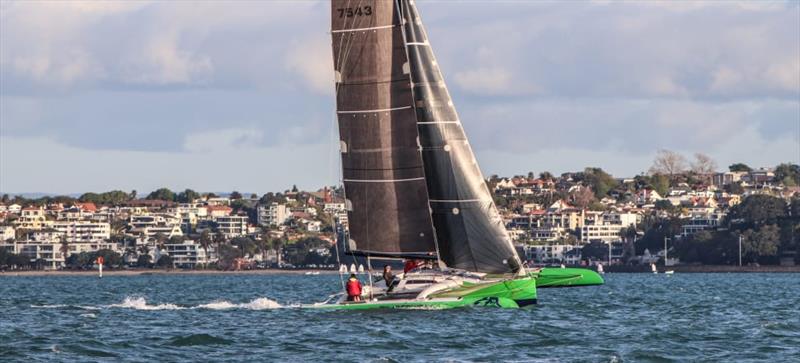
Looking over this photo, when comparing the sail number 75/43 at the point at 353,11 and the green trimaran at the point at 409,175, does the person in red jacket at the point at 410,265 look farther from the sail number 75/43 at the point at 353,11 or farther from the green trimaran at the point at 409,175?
the sail number 75/43 at the point at 353,11

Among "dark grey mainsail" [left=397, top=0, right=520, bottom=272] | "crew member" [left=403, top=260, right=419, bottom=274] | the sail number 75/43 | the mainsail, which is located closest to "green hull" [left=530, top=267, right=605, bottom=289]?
"dark grey mainsail" [left=397, top=0, right=520, bottom=272]

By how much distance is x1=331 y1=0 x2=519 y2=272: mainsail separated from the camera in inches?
1799

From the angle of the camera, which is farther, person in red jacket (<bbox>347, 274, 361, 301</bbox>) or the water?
person in red jacket (<bbox>347, 274, 361, 301</bbox>)

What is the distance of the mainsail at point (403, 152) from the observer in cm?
4569

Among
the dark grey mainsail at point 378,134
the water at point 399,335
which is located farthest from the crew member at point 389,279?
the water at point 399,335

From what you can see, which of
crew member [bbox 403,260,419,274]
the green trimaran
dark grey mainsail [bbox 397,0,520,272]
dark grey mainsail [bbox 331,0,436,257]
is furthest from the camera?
crew member [bbox 403,260,419,274]

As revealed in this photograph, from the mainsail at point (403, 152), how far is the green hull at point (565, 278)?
4.04 m

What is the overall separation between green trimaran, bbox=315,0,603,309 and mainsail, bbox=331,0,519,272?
1.0 inches

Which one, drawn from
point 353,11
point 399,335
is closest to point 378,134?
point 353,11

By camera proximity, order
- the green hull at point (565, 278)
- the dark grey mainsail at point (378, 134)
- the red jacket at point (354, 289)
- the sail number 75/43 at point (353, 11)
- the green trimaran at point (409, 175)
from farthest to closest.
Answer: the green hull at point (565, 278), the red jacket at point (354, 289), the green trimaran at point (409, 175), the dark grey mainsail at point (378, 134), the sail number 75/43 at point (353, 11)

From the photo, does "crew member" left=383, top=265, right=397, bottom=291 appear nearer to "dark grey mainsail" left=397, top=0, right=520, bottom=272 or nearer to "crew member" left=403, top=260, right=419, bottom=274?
"crew member" left=403, top=260, right=419, bottom=274

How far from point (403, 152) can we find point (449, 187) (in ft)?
6.27

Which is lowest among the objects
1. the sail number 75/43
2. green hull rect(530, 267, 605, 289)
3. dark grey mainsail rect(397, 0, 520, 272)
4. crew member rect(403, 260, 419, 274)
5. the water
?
the water

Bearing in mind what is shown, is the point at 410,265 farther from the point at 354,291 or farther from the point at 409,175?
the point at 409,175
